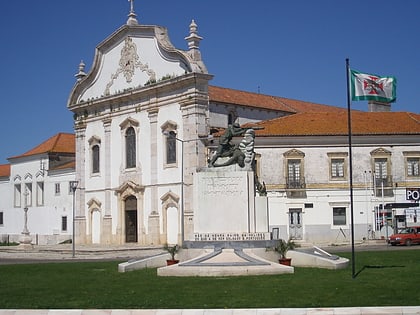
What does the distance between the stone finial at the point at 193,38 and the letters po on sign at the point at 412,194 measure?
17.1 m

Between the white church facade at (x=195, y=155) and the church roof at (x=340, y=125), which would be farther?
the church roof at (x=340, y=125)

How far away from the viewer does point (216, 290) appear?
1555 cm

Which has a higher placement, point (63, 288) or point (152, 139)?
point (152, 139)

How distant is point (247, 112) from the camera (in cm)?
5378

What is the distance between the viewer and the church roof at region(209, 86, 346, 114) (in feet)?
171

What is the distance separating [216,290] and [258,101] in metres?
41.8

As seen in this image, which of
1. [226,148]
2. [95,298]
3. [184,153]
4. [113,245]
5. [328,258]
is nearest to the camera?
[95,298]

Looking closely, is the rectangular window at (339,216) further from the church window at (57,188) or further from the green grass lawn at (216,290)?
the church window at (57,188)

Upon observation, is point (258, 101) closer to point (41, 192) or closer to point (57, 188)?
point (57, 188)

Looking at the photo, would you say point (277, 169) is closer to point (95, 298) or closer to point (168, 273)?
point (168, 273)

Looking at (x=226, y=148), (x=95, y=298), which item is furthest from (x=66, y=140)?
(x=95, y=298)

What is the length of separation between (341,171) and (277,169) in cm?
433

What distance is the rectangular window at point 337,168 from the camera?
4656 centimetres

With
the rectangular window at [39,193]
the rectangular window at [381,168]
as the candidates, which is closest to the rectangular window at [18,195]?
the rectangular window at [39,193]
